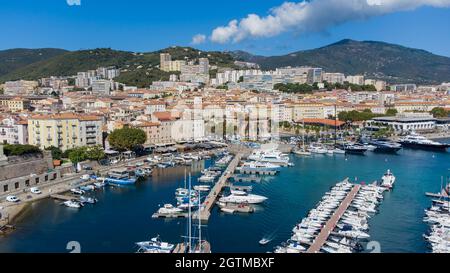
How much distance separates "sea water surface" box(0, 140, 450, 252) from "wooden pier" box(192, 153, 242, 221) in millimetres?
120

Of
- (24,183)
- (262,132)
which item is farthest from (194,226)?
(262,132)

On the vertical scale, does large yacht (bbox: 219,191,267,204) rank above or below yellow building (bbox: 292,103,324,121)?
below

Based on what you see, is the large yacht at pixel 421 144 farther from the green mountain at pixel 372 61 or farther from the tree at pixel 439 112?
the green mountain at pixel 372 61

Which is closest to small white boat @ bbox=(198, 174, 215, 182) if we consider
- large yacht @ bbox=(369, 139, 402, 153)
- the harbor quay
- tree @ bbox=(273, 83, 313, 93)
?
the harbor quay

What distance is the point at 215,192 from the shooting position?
7238 millimetres

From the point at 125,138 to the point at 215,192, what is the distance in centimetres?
359

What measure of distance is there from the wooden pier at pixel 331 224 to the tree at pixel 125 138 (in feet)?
16.6

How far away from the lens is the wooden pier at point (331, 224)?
15.7 ft

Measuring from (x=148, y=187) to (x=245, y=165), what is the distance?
237 cm

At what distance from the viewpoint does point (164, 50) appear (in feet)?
118

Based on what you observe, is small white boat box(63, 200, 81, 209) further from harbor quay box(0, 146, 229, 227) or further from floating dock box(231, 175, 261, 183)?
floating dock box(231, 175, 261, 183)

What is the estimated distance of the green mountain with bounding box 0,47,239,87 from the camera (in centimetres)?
3150

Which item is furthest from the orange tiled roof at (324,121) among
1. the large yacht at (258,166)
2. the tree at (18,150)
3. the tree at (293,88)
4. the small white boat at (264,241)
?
the small white boat at (264,241)
